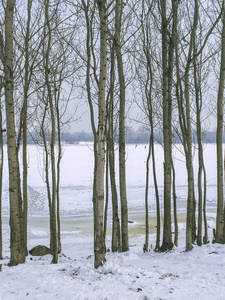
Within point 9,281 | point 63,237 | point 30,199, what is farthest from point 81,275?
point 30,199

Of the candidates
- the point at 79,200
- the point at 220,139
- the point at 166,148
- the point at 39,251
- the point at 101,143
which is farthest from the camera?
the point at 79,200

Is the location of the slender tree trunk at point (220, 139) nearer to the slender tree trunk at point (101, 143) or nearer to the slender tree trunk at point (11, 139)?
the slender tree trunk at point (101, 143)

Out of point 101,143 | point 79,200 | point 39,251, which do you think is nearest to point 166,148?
point 101,143

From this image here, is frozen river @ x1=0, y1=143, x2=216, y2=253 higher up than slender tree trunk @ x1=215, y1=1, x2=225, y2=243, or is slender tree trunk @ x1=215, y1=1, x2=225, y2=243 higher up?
slender tree trunk @ x1=215, y1=1, x2=225, y2=243

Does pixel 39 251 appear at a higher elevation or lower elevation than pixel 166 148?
lower

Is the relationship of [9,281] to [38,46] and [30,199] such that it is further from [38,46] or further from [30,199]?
[30,199]

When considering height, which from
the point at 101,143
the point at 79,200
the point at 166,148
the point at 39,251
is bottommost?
the point at 79,200

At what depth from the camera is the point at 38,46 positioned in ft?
24.7

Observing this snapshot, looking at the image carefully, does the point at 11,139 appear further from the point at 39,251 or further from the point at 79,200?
the point at 79,200

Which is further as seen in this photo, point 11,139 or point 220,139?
point 220,139

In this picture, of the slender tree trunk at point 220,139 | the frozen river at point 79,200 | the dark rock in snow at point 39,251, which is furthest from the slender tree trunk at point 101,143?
the dark rock in snow at point 39,251

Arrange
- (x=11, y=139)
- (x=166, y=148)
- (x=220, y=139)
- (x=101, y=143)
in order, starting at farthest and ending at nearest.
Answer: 1. (x=220, y=139)
2. (x=166, y=148)
3. (x=11, y=139)
4. (x=101, y=143)

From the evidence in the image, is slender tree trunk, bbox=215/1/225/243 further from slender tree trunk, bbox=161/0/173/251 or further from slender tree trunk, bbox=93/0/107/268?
slender tree trunk, bbox=93/0/107/268

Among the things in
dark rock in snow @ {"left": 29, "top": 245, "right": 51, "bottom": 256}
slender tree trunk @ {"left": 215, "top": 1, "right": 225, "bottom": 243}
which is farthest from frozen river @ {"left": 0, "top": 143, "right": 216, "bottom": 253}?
dark rock in snow @ {"left": 29, "top": 245, "right": 51, "bottom": 256}
